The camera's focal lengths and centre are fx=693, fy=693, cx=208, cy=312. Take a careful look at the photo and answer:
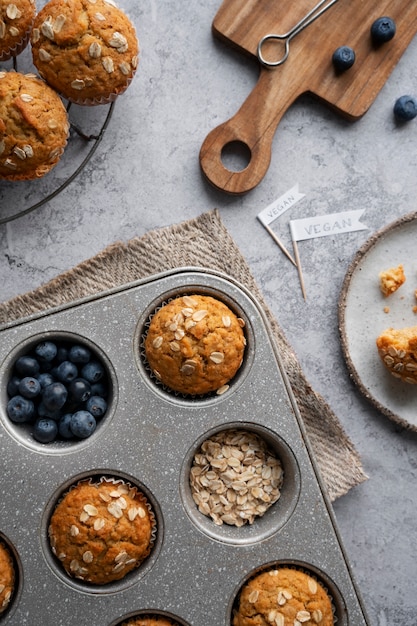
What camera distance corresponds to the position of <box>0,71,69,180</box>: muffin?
2.34 m

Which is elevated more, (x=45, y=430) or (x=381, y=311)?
(x=381, y=311)

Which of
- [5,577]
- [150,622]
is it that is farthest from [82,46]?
[150,622]

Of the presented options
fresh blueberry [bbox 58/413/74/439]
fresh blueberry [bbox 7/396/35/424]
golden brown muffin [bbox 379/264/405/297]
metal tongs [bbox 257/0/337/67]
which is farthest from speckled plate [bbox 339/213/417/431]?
fresh blueberry [bbox 7/396/35/424]

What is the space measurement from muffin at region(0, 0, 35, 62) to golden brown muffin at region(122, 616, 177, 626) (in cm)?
202

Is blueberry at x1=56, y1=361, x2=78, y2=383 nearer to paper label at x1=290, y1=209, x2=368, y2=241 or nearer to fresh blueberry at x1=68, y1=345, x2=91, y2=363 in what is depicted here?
fresh blueberry at x1=68, y1=345, x2=91, y2=363

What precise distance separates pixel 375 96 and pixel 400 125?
0.62 feet

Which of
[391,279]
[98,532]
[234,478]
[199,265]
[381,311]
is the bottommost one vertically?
[98,532]

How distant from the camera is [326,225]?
2.89 metres

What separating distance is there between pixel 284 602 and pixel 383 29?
2.16m

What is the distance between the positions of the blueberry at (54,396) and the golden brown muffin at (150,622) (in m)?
0.75

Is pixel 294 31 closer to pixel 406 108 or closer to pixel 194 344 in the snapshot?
pixel 406 108

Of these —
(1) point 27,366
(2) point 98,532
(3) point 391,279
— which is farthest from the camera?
(3) point 391,279

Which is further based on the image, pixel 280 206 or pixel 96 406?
pixel 280 206

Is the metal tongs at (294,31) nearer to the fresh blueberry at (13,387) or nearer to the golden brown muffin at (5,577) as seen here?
the fresh blueberry at (13,387)
